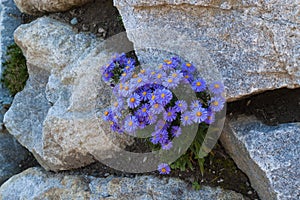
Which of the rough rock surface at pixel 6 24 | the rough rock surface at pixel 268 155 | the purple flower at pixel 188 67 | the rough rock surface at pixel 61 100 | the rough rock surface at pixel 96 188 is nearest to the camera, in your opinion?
the rough rock surface at pixel 268 155

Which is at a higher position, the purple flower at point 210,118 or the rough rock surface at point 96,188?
the purple flower at point 210,118

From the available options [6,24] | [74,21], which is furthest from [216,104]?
[6,24]

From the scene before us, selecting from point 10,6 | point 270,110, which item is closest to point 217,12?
point 270,110

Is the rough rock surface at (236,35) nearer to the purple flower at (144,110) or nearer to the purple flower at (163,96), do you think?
the purple flower at (163,96)

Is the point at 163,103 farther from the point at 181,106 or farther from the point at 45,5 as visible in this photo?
the point at 45,5

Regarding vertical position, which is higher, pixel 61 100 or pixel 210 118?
pixel 210 118

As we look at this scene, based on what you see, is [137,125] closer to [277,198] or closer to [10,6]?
[277,198]

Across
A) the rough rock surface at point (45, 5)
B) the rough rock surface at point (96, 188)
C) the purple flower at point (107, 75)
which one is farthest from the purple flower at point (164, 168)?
the rough rock surface at point (45, 5)
